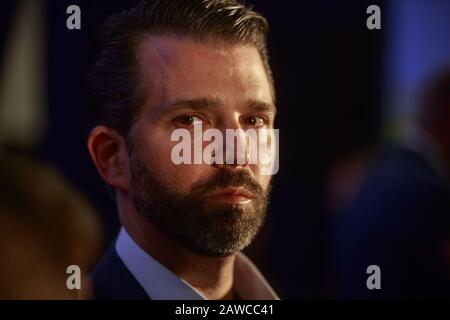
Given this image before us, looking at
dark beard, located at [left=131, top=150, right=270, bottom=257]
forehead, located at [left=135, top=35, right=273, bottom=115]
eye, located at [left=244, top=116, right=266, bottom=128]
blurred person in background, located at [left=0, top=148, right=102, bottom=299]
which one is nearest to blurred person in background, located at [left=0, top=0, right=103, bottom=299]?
blurred person in background, located at [left=0, top=148, right=102, bottom=299]

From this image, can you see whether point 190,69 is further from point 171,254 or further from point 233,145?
point 171,254

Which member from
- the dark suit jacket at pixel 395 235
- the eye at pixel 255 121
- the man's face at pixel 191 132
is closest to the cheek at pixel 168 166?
the man's face at pixel 191 132

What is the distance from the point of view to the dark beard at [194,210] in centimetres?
143

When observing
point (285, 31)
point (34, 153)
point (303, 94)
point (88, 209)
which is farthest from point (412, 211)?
point (34, 153)

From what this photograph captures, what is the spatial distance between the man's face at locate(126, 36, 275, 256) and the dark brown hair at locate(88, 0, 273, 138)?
2 cm

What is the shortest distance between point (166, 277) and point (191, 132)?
0.28m

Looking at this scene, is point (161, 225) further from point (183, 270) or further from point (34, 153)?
point (34, 153)

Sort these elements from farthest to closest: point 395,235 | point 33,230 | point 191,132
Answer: point 395,235, point 191,132, point 33,230

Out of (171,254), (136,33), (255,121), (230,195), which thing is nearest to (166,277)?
(171,254)

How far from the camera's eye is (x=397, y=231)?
164cm

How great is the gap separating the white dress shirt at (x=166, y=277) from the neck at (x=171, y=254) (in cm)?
1

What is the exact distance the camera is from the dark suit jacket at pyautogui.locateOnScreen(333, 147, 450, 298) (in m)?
1.61

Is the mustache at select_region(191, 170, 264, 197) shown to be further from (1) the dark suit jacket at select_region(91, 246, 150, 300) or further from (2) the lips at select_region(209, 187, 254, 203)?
(1) the dark suit jacket at select_region(91, 246, 150, 300)

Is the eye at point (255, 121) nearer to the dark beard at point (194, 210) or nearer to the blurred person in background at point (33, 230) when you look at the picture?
the dark beard at point (194, 210)
